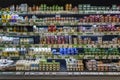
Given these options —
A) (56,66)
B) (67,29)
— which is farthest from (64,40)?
(56,66)

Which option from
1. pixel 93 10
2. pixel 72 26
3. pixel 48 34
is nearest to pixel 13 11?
pixel 48 34

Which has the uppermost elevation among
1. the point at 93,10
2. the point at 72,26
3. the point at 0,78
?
the point at 93,10

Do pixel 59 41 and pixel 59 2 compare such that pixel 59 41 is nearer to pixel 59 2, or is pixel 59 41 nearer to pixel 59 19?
pixel 59 19

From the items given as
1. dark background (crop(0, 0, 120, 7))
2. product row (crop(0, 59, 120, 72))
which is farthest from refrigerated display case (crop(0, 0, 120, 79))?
dark background (crop(0, 0, 120, 7))

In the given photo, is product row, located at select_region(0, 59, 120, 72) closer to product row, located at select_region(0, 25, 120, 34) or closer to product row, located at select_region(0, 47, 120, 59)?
product row, located at select_region(0, 47, 120, 59)

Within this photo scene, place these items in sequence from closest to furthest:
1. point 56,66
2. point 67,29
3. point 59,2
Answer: point 56,66
point 67,29
point 59,2

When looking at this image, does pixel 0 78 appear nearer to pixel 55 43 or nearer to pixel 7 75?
pixel 7 75

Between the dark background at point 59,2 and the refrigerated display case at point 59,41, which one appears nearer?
the refrigerated display case at point 59,41

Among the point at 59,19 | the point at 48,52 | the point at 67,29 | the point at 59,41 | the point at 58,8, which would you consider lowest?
the point at 48,52

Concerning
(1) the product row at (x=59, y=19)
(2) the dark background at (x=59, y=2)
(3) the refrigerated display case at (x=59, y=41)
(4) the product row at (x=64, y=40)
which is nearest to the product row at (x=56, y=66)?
(3) the refrigerated display case at (x=59, y=41)

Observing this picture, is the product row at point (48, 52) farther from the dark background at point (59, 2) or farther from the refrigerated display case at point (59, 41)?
the dark background at point (59, 2)

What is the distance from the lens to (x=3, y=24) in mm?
4672

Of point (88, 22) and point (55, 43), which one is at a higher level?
point (88, 22)

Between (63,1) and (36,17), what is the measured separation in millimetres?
690
